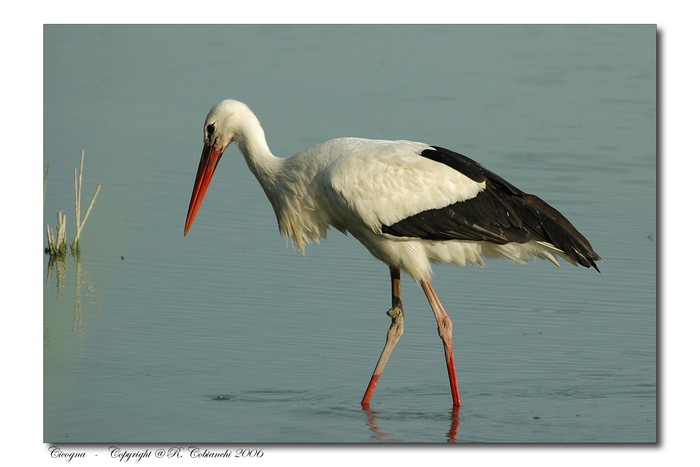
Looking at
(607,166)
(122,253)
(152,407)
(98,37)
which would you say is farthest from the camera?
(607,166)

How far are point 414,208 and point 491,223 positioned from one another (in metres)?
0.48

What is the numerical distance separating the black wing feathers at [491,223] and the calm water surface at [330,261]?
0.87m

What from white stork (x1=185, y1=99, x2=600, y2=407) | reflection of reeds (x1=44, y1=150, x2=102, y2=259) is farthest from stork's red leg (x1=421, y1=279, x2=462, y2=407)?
reflection of reeds (x1=44, y1=150, x2=102, y2=259)

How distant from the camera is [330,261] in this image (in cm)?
1230

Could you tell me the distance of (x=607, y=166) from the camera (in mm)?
13328

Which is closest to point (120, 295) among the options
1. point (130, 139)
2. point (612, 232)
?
point (130, 139)

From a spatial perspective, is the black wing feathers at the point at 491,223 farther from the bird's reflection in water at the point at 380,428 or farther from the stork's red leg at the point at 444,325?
the bird's reflection in water at the point at 380,428

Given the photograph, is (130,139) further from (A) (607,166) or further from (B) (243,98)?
(A) (607,166)

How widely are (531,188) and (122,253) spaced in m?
3.47

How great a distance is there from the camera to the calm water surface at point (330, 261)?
32.6ft

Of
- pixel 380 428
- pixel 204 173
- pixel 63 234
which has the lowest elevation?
pixel 380 428

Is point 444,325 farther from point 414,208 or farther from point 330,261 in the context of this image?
point 330,261

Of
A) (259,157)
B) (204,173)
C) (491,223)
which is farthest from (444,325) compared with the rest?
(204,173)

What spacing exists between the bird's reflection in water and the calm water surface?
18 mm
